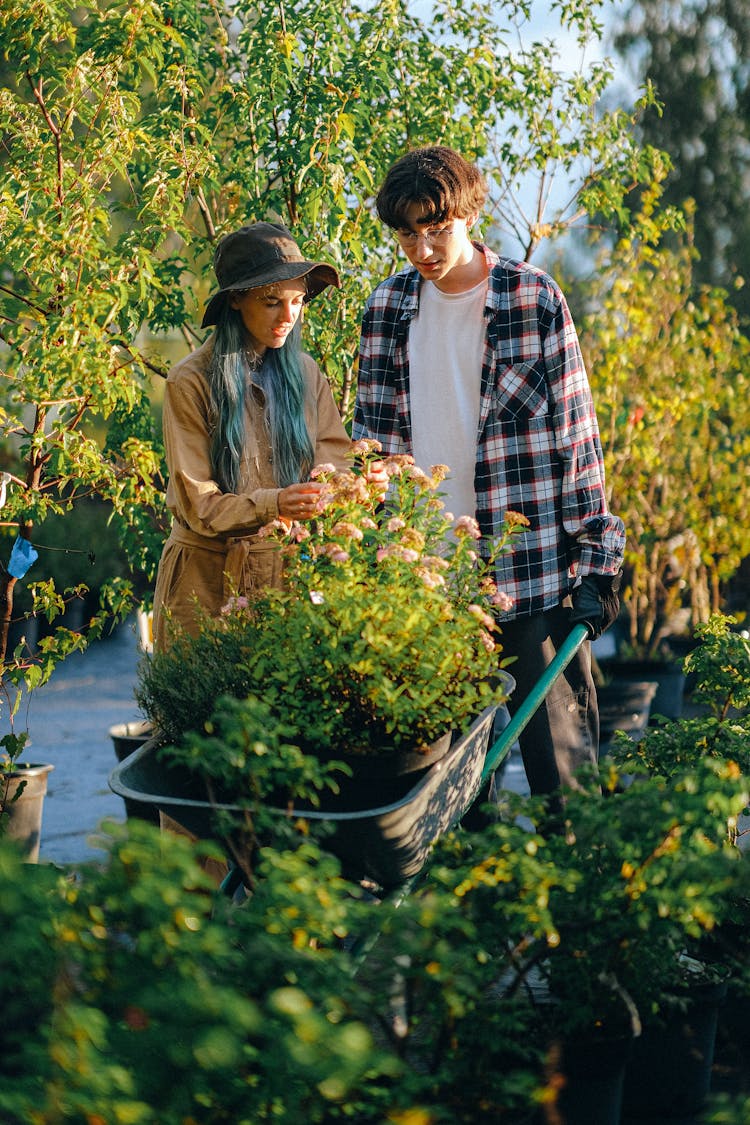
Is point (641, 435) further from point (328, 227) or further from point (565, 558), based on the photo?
point (565, 558)

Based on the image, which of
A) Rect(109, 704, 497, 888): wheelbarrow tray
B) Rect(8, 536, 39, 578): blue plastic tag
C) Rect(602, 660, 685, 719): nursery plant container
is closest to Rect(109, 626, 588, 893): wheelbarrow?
Rect(109, 704, 497, 888): wheelbarrow tray

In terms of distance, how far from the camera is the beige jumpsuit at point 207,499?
2643 millimetres

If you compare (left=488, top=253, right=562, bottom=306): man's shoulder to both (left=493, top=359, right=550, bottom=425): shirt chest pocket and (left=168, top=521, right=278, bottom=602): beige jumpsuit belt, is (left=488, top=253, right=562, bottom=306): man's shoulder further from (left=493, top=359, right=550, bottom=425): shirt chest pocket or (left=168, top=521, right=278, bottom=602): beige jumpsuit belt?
(left=168, top=521, right=278, bottom=602): beige jumpsuit belt

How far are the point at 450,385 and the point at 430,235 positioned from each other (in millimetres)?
355

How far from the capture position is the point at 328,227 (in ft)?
11.3

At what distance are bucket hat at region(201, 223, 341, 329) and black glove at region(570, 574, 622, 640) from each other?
0.88 metres

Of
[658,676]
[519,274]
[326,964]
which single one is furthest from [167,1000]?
[658,676]

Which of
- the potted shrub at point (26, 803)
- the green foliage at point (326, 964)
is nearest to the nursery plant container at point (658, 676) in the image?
the potted shrub at point (26, 803)

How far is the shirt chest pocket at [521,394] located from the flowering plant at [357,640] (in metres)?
0.54

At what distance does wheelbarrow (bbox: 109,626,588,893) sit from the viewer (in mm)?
1843

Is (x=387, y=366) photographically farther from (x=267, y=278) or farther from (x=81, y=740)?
(x=81, y=740)

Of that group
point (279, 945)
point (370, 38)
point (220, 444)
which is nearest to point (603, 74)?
point (370, 38)

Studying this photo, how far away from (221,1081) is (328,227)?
2.55 meters

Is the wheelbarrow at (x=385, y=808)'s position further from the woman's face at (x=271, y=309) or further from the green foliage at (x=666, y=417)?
the green foliage at (x=666, y=417)
